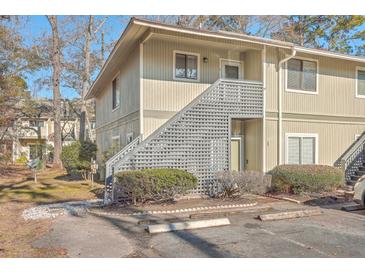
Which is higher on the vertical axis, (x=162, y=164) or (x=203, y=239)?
(x=162, y=164)

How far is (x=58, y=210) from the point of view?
8578 mm

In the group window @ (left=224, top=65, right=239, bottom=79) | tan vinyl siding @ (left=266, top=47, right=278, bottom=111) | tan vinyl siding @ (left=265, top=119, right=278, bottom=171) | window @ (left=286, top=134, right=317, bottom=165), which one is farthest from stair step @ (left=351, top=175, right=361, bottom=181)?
window @ (left=224, top=65, right=239, bottom=79)

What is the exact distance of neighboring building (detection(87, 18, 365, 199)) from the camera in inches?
407

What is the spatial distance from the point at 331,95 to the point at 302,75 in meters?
1.79

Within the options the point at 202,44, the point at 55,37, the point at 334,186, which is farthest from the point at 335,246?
the point at 55,37

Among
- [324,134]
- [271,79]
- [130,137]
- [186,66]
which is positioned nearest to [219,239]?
[130,137]

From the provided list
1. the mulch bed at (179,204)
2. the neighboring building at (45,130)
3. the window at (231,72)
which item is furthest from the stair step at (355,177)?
the neighboring building at (45,130)

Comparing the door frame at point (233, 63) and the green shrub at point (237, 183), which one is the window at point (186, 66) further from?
the green shrub at point (237, 183)

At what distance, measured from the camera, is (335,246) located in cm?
544

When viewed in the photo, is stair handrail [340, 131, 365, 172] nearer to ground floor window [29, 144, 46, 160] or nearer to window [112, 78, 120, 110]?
window [112, 78, 120, 110]

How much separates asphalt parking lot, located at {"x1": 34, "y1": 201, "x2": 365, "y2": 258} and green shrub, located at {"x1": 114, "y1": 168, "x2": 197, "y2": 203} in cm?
108

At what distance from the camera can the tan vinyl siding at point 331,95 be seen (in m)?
12.8

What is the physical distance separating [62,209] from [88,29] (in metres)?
21.6
